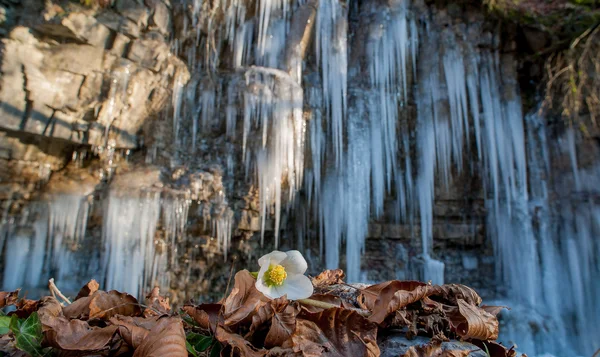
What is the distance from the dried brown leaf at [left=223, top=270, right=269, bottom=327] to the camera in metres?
0.86

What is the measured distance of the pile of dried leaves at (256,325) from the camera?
2.51ft

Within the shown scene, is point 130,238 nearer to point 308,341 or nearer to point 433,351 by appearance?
point 308,341

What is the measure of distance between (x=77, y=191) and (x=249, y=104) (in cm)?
291

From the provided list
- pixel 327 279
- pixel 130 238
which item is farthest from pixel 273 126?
pixel 327 279

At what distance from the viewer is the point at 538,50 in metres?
7.16

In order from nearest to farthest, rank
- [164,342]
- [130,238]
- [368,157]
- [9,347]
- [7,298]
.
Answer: [164,342] < [9,347] < [7,298] < [130,238] < [368,157]

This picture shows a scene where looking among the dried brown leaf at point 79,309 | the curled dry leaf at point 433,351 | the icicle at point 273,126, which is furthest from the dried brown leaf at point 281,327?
the icicle at point 273,126

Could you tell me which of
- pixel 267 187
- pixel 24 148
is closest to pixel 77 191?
pixel 24 148

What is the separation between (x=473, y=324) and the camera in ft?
2.89

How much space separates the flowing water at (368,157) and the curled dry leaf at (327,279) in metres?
4.72

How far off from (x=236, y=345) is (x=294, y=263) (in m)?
0.27

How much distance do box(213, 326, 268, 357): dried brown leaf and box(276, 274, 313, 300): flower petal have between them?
0.51ft

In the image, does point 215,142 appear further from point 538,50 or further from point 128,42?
point 538,50

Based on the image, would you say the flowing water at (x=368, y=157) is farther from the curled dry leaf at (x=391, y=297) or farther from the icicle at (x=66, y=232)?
the curled dry leaf at (x=391, y=297)
